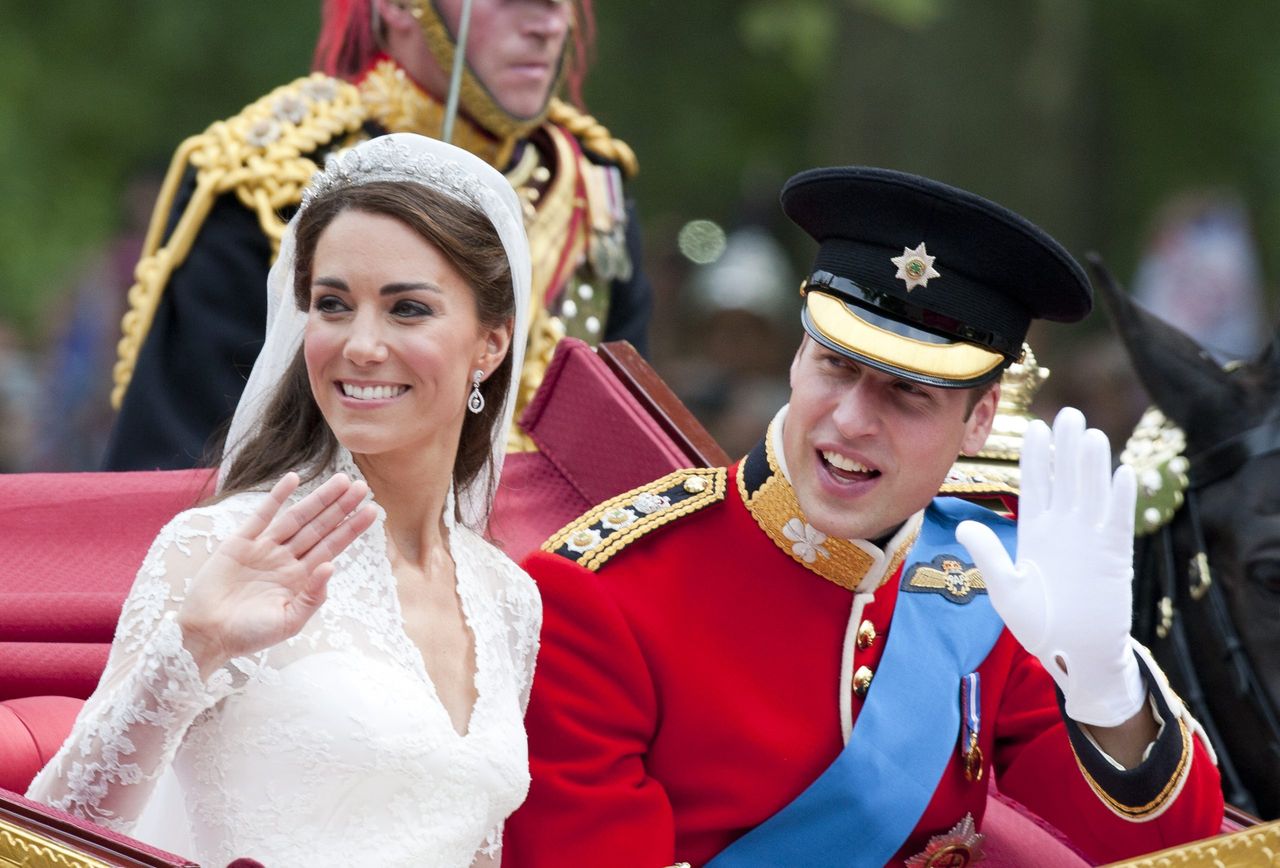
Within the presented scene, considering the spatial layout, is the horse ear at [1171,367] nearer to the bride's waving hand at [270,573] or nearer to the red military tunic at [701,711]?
the red military tunic at [701,711]

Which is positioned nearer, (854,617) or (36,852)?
(36,852)

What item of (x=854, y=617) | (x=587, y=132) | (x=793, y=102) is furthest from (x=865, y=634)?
(x=793, y=102)

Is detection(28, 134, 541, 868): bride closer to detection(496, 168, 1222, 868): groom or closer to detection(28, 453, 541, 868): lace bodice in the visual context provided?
detection(28, 453, 541, 868): lace bodice

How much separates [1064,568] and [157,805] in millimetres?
1244

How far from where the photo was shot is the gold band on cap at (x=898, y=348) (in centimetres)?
308

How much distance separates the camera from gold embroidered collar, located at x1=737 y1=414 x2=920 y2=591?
10.6 feet

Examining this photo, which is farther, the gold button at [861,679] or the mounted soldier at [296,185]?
the mounted soldier at [296,185]

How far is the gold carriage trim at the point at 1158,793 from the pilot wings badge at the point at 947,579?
1.10 feet

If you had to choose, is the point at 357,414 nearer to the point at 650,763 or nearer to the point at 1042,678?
the point at 650,763

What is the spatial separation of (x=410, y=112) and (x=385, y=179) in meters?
1.68

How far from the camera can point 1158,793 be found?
3152mm

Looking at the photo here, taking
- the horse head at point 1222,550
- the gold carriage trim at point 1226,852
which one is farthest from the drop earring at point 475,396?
the horse head at point 1222,550

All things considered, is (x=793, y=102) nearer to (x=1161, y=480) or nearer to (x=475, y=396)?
(x=1161, y=480)

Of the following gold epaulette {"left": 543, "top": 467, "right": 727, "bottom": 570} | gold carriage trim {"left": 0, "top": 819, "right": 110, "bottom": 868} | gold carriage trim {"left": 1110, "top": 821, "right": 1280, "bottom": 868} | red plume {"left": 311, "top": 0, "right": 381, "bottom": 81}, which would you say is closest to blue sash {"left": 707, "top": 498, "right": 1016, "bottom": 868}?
gold epaulette {"left": 543, "top": 467, "right": 727, "bottom": 570}
